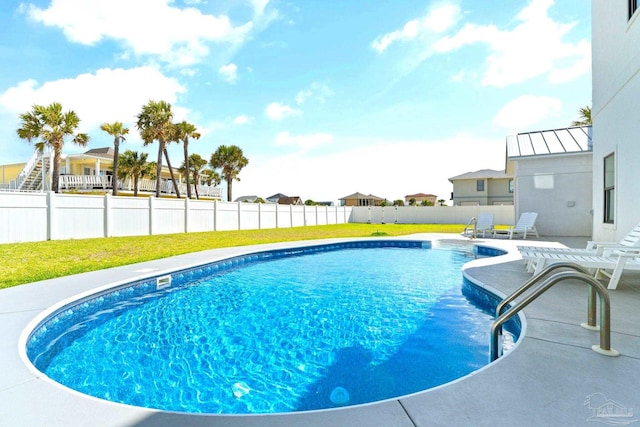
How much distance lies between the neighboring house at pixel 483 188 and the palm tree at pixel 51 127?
3406 centimetres

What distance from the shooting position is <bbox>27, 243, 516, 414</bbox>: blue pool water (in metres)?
3.10

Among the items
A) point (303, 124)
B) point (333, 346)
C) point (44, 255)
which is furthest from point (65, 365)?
point (303, 124)

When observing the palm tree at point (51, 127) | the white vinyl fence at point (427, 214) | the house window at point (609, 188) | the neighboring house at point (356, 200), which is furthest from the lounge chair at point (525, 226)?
the neighboring house at point (356, 200)

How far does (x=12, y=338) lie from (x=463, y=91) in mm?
15443

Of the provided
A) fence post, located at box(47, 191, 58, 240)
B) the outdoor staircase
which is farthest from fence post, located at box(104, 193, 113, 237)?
the outdoor staircase

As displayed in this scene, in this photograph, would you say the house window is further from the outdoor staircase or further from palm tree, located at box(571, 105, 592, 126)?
the outdoor staircase

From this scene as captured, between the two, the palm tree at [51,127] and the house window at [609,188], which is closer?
the house window at [609,188]

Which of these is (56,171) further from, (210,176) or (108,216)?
(210,176)

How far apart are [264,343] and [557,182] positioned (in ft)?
48.2

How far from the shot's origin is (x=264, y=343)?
4180mm

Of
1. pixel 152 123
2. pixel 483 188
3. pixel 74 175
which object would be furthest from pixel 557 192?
pixel 74 175

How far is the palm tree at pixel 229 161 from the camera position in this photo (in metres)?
34.7

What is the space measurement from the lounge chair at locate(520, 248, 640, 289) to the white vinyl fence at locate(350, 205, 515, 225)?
23786 millimetres

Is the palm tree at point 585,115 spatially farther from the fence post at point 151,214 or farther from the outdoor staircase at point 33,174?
the outdoor staircase at point 33,174
